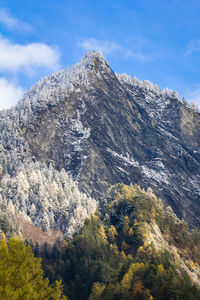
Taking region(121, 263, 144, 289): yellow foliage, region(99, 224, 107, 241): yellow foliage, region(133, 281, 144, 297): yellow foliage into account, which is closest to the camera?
region(133, 281, 144, 297): yellow foliage

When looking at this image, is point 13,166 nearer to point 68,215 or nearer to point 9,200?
point 9,200

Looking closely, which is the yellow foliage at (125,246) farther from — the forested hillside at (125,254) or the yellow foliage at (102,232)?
the yellow foliage at (102,232)

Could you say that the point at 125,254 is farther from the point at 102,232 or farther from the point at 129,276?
the point at 129,276

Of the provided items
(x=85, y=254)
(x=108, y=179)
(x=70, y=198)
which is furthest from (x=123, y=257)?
(x=108, y=179)

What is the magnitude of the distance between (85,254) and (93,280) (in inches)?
520

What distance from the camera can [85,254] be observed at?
9981 cm

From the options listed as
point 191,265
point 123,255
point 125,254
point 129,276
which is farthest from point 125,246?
point 129,276

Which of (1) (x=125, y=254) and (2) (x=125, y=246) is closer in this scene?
(1) (x=125, y=254)

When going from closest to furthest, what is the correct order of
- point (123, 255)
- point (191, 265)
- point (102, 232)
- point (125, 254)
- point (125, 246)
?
1. point (123, 255)
2. point (125, 254)
3. point (125, 246)
4. point (191, 265)
5. point (102, 232)

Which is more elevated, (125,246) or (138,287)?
(125,246)

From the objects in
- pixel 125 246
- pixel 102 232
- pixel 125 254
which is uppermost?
pixel 102 232

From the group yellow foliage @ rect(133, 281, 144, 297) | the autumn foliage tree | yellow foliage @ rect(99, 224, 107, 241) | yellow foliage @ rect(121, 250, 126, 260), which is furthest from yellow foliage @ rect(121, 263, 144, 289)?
yellow foliage @ rect(99, 224, 107, 241)

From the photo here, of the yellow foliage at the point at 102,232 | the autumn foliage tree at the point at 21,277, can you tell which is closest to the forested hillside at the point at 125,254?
the yellow foliage at the point at 102,232

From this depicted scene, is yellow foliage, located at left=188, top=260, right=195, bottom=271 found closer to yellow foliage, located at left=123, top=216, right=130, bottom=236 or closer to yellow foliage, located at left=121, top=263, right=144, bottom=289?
yellow foliage, located at left=123, top=216, right=130, bottom=236
